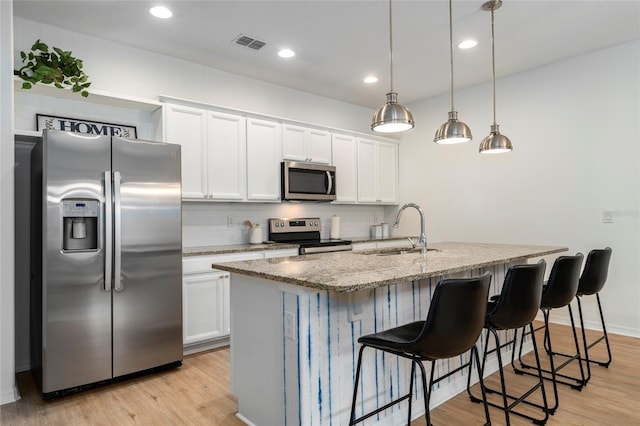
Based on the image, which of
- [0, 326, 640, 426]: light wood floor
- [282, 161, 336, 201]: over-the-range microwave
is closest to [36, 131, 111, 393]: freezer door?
[0, 326, 640, 426]: light wood floor

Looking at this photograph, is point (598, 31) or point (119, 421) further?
point (598, 31)

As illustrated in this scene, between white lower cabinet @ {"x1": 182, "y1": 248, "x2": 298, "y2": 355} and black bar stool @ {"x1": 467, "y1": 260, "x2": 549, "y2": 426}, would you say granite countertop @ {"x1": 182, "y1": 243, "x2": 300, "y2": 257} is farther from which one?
black bar stool @ {"x1": 467, "y1": 260, "x2": 549, "y2": 426}

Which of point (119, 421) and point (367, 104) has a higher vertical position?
point (367, 104)

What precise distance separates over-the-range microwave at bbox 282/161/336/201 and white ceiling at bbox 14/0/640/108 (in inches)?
41.0

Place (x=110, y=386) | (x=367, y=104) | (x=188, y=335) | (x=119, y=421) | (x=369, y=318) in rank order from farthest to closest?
1. (x=367, y=104)
2. (x=188, y=335)
3. (x=110, y=386)
4. (x=119, y=421)
5. (x=369, y=318)

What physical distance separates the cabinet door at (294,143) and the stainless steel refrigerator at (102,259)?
1.60 metres

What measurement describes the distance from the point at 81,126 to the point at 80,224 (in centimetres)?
111

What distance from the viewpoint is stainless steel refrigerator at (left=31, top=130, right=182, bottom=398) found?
2.61m

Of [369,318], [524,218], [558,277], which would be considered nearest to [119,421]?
[369,318]

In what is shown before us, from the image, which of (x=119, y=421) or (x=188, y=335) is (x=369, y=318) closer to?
(x=119, y=421)

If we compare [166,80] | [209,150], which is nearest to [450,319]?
[209,150]

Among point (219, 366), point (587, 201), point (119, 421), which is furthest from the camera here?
point (587, 201)

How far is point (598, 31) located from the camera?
3535mm

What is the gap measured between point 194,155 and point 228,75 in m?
1.17
